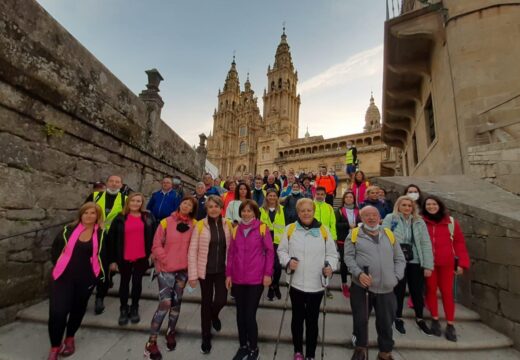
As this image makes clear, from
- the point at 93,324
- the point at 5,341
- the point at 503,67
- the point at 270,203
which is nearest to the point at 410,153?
the point at 503,67

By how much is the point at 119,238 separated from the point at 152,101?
4.43m

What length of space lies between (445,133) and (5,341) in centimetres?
1110

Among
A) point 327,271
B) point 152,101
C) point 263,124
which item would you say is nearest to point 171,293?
point 327,271

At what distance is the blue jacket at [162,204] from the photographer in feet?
16.5

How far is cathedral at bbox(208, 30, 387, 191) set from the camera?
48.2m

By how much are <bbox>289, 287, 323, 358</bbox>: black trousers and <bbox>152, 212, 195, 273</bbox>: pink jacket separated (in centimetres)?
151

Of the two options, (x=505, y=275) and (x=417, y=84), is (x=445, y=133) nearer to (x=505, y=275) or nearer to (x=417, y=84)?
(x=417, y=84)

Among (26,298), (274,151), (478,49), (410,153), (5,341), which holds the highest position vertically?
(274,151)

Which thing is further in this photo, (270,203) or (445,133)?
(445,133)

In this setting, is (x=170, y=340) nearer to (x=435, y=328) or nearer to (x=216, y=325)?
(x=216, y=325)

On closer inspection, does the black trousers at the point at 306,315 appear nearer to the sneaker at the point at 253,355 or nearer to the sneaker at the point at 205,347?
the sneaker at the point at 253,355

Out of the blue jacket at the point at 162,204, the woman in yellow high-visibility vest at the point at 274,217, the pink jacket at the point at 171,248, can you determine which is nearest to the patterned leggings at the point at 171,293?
the pink jacket at the point at 171,248

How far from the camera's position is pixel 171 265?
3062 millimetres

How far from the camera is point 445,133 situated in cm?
771
